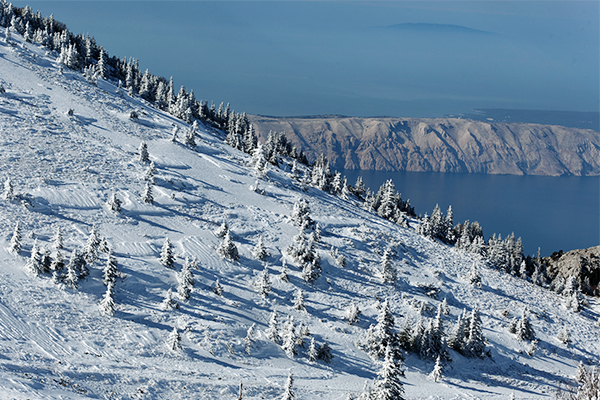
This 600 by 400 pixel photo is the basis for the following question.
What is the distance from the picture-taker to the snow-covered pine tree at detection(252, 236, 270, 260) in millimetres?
35906

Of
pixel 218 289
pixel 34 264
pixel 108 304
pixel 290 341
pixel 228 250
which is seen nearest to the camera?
pixel 108 304

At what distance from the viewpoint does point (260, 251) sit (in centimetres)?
3597

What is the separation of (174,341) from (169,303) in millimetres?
3914

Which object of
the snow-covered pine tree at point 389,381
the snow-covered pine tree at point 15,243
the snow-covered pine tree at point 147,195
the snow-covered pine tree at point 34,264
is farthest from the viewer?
the snow-covered pine tree at point 147,195

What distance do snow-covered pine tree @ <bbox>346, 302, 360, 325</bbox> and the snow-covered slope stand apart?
398 mm

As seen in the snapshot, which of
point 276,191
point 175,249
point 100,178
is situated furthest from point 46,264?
point 276,191

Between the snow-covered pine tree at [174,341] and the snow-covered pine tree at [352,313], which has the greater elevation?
the snow-covered pine tree at [352,313]

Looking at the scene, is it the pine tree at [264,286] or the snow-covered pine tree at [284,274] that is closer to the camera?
the pine tree at [264,286]

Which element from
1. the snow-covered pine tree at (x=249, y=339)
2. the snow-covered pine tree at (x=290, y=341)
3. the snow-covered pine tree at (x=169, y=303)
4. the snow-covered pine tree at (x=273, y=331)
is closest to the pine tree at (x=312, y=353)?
the snow-covered pine tree at (x=290, y=341)

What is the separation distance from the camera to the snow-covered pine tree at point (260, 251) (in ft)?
118

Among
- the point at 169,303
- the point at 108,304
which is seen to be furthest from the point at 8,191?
the point at 169,303

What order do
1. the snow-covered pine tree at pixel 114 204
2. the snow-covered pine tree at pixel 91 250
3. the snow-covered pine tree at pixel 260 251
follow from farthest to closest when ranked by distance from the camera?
1. the snow-covered pine tree at pixel 260 251
2. the snow-covered pine tree at pixel 114 204
3. the snow-covered pine tree at pixel 91 250

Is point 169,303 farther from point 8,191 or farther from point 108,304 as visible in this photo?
point 8,191

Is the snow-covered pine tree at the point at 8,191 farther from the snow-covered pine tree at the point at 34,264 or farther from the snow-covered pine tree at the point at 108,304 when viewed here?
the snow-covered pine tree at the point at 108,304
